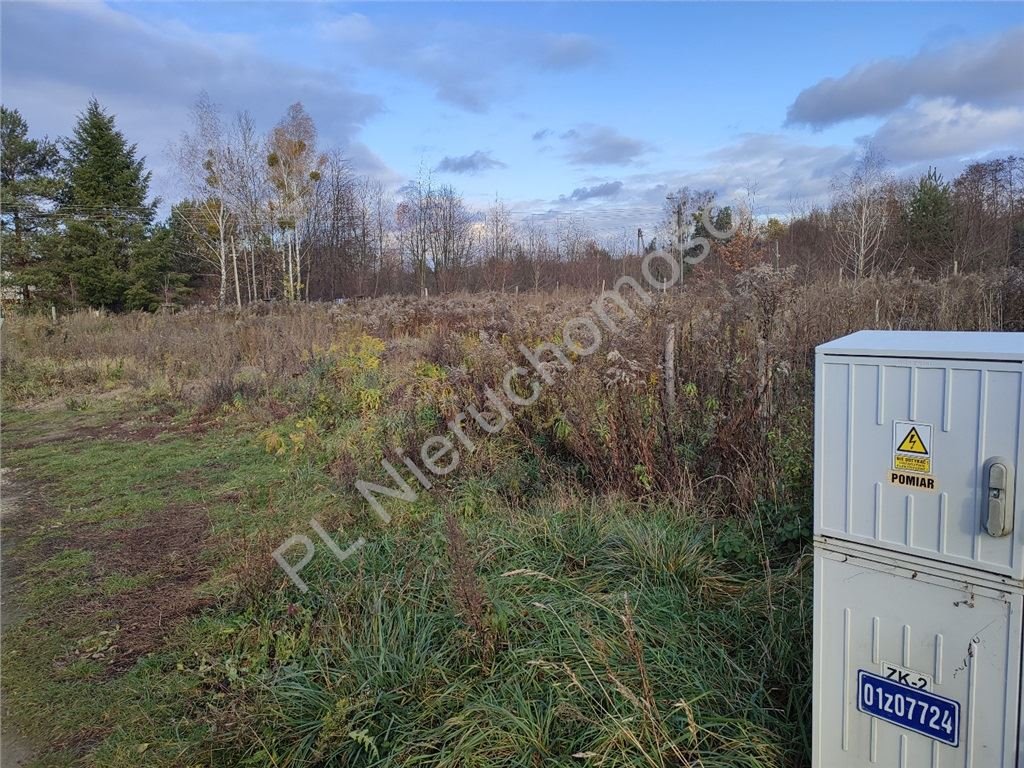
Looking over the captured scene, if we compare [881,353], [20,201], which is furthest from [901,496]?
[20,201]

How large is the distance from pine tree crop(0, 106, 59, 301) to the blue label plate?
34.5 meters

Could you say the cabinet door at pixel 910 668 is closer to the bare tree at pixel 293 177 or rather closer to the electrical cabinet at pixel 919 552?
the electrical cabinet at pixel 919 552

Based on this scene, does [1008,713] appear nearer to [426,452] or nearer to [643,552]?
[643,552]

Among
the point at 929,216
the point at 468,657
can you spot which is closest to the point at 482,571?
the point at 468,657

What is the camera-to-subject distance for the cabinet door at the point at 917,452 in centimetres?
159

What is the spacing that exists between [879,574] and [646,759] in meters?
0.96

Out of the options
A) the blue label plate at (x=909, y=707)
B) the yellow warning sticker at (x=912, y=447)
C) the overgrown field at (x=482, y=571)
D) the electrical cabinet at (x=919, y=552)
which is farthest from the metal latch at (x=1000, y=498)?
the overgrown field at (x=482, y=571)

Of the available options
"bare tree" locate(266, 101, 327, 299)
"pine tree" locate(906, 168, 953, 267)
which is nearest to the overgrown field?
"pine tree" locate(906, 168, 953, 267)

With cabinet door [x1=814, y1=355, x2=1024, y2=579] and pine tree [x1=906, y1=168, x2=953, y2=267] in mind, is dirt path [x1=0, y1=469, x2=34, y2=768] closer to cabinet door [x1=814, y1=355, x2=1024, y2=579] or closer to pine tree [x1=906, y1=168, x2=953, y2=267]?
cabinet door [x1=814, y1=355, x2=1024, y2=579]

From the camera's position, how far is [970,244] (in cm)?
1830

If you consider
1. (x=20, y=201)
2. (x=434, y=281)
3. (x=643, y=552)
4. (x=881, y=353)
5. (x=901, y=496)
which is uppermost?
(x=20, y=201)

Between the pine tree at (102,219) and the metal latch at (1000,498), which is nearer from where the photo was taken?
the metal latch at (1000,498)

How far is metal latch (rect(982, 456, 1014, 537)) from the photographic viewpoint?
157 centimetres

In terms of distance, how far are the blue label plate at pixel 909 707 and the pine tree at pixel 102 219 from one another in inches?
1338
